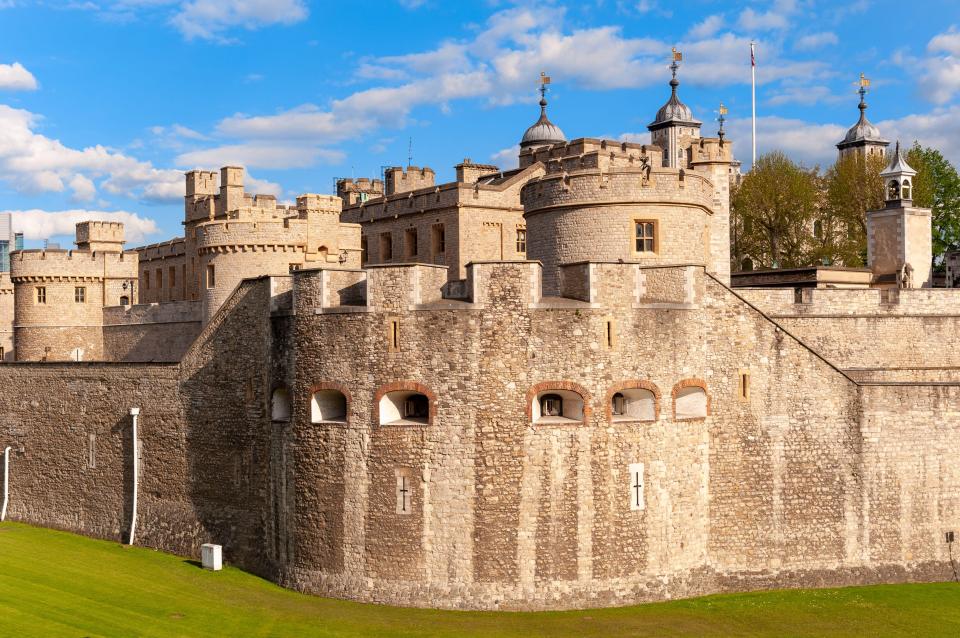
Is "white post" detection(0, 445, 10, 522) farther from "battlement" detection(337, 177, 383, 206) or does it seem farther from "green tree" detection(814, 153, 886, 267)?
"green tree" detection(814, 153, 886, 267)

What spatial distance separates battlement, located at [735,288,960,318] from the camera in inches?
1278

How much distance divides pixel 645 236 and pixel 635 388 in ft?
18.3

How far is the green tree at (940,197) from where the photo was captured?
58.4 m

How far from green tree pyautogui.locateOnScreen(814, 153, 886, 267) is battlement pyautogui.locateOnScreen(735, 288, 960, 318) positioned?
22409mm

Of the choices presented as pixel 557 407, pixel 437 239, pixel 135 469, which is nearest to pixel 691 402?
pixel 557 407

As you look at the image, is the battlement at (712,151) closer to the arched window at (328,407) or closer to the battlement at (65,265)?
the arched window at (328,407)

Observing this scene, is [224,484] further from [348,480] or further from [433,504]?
[433,504]

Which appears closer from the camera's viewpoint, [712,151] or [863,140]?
[712,151]

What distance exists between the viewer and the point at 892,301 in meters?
A: 33.2

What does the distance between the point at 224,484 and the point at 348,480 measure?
18.6ft

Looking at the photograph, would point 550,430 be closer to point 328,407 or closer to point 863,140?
point 328,407

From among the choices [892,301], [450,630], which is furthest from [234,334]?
[892,301]

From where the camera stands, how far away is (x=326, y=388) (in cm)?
2525

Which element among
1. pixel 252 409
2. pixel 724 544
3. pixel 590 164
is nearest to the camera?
pixel 724 544
